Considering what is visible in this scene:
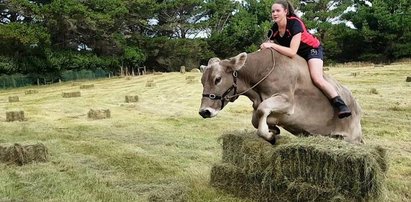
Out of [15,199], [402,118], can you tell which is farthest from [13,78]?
[15,199]

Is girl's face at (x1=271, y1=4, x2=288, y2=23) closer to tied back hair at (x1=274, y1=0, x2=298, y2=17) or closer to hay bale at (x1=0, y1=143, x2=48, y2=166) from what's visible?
tied back hair at (x1=274, y1=0, x2=298, y2=17)

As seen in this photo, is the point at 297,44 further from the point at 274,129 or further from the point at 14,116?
the point at 14,116

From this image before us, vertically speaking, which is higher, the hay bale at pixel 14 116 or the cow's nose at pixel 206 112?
the cow's nose at pixel 206 112

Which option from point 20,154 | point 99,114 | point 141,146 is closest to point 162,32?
point 99,114

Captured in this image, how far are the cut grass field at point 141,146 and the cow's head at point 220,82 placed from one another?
1334mm

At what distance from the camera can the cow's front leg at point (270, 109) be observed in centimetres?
622

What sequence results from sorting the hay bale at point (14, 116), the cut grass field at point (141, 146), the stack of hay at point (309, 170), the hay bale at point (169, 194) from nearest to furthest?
the stack of hay at point (309, 170) < the hay bale at point (169, 194) < the cut grass field at point (141, 146) < the hay bale at point (14, 116)

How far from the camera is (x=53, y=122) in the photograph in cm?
1580

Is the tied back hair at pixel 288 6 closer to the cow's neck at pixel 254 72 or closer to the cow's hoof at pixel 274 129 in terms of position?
the cow's neck at pixel 254 72

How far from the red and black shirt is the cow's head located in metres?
0.73

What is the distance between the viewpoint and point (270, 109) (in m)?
6.25

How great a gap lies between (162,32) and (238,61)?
51525 millimetres

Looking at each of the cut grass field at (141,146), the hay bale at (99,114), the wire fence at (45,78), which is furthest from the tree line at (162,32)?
the hay bale at (99,114)

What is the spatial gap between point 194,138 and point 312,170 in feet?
19.6
